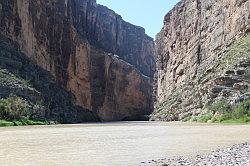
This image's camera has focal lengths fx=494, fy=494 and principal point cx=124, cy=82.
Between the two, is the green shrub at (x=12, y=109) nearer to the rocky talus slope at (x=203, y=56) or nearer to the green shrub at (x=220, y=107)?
the green shrub at (x=220, y=107)

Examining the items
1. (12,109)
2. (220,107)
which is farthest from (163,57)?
(12,109)

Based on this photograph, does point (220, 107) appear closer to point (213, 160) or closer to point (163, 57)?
point (213, 160)

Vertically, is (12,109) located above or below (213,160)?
above

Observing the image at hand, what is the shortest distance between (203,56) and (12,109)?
6461 cm

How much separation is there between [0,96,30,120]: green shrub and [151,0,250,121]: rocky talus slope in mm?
37337

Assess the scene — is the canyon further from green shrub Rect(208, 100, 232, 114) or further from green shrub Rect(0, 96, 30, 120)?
green shrub Rect(0, 96, 30, 120)

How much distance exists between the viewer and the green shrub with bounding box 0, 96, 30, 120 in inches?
3214

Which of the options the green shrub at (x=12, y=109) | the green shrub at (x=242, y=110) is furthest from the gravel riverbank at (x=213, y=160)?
the green shrub at (x=12, y=109)

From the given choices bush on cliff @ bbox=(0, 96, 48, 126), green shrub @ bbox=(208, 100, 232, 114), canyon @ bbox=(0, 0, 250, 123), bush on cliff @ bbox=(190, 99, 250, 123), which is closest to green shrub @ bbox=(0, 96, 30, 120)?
bush on cliff @ bbox=(0, 96, 48, 126)

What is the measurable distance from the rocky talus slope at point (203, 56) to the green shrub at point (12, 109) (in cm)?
3734

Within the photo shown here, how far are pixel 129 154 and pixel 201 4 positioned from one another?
12027cm

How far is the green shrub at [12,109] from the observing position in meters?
81.6

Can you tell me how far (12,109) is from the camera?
82.4 metres

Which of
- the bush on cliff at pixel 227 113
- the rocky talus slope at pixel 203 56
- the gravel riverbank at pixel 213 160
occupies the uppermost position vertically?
the rocky talus slope at pixel 203 56
